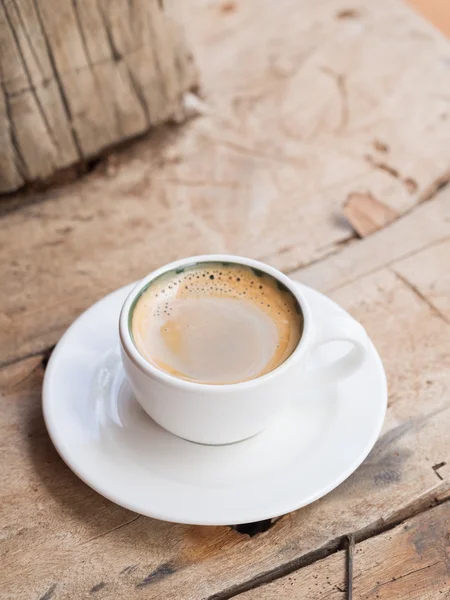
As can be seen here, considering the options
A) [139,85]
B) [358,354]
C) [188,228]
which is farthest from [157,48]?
Answer: [358,354]

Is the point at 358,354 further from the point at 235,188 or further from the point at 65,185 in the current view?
the point at 65,185

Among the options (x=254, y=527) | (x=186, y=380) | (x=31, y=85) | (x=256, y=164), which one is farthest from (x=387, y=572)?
(x=31, y=85)

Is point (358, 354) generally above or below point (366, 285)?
above

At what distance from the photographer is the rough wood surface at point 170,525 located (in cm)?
60

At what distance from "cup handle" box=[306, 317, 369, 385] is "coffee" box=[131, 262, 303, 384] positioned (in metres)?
0.02

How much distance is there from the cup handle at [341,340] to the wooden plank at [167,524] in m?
0.09

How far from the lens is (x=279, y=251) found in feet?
3.02

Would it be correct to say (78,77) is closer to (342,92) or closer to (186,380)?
(342,92)

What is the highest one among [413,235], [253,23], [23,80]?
[23,80]

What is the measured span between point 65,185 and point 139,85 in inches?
7.3

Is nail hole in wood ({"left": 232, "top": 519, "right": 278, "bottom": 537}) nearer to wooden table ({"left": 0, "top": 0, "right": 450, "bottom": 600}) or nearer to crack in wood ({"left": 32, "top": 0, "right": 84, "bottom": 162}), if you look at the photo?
wooden table ({"left": 0, "top": 0, "right": 450, "bottom": 600})

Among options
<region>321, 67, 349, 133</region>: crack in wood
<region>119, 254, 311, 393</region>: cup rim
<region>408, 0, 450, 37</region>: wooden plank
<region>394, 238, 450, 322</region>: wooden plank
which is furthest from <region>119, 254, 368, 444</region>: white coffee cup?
<region>408, 0, 450, 37</region>: wooden plank

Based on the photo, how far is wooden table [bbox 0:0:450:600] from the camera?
608 mm

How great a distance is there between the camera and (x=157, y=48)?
3.44ft
